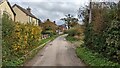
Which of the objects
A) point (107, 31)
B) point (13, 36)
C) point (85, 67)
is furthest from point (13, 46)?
point (107, 31)

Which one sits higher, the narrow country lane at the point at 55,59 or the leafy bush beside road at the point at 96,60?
the leafy bush beside road at the point at 96,60

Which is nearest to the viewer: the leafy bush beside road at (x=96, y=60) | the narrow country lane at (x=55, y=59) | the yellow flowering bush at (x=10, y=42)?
the leafy bush beside road at (x=96, y=60)

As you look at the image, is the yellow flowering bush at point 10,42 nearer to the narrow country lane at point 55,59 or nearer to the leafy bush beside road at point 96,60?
the narrow country lane at point 55,59

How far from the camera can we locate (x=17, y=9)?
62.6 m

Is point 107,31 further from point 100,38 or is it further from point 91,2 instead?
point 91,2

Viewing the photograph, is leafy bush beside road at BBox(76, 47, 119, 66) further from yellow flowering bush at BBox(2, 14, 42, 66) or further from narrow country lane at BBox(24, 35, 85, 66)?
yellow flowering bush at BBox(2, 14, 42, 66)

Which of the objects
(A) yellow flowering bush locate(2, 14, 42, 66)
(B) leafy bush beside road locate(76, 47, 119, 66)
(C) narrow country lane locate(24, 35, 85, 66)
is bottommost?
(C) narrow country lane locate(24, 35, 85, 66)

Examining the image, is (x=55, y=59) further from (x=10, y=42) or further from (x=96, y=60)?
(x=10, y=42)

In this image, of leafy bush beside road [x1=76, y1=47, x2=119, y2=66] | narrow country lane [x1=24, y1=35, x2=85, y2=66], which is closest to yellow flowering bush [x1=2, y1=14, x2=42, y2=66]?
narrow country lane [x1=24, y1=35, x2=85, y2=66]

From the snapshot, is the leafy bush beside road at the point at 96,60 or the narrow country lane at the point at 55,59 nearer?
the leafy bush beside road at the point at 96,60

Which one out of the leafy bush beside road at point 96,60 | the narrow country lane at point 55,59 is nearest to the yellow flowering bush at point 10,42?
the narrow country lane at point 55,59

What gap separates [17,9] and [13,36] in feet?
151

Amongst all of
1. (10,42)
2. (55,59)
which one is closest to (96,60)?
(55,59)

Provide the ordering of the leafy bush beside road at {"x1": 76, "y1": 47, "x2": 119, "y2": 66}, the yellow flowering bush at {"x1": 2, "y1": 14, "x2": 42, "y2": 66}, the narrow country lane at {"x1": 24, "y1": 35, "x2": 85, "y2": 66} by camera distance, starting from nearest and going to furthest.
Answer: the leafy bush beside road at {"x1": 76, "y1": 47, "x2": 119, "y2": 66} → the yellow flowering bush at {"x1": 2, "y1": 14, "x2": 42, "y2": 66} → the narrow country lane at {"x1": 24, "y1": 35, "x2": 85, "y2": 66}
